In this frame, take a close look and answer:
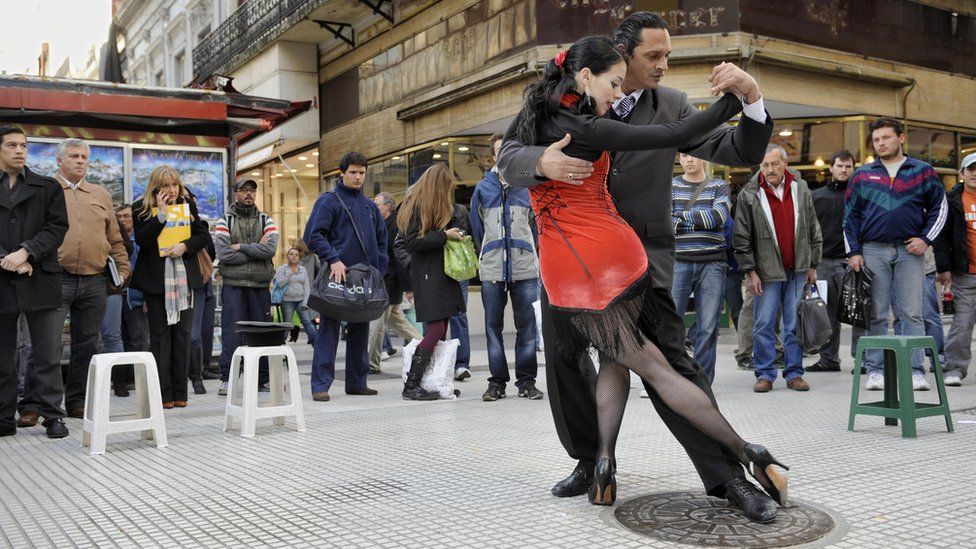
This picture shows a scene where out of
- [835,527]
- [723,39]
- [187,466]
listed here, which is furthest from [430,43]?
[835,527]

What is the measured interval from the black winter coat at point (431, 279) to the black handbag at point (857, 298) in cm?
315

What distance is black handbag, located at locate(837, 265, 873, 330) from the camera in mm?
7422

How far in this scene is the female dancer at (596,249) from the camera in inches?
134

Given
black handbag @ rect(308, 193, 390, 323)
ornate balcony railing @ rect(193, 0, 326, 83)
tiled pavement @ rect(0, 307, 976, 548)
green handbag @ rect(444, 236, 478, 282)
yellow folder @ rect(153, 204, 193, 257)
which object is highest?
ornate balcony railing @ rect(193, 0, 326, 83)

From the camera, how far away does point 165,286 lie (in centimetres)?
725

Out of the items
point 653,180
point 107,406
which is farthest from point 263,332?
point 653,180

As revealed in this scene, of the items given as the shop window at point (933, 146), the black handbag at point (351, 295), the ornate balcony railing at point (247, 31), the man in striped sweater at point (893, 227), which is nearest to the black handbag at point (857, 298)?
the man in striped sweater at point (893, 227)

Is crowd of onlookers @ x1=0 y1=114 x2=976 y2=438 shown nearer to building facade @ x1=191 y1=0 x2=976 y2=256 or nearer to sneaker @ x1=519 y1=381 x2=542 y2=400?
sneaker @ x1=519 y1=381 x2=542 y2=400

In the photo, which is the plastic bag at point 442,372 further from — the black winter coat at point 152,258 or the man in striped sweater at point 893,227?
the man in striped sweater at point 893,227

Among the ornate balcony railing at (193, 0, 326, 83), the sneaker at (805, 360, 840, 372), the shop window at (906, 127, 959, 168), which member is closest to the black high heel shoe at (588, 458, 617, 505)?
the sneaker at (805, 360, 840, 372)

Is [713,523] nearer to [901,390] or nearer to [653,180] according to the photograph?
[653,180]

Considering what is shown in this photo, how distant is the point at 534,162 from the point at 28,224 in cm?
413

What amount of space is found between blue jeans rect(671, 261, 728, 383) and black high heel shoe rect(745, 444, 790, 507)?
355 centimetres

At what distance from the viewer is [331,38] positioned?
73.0 ft
